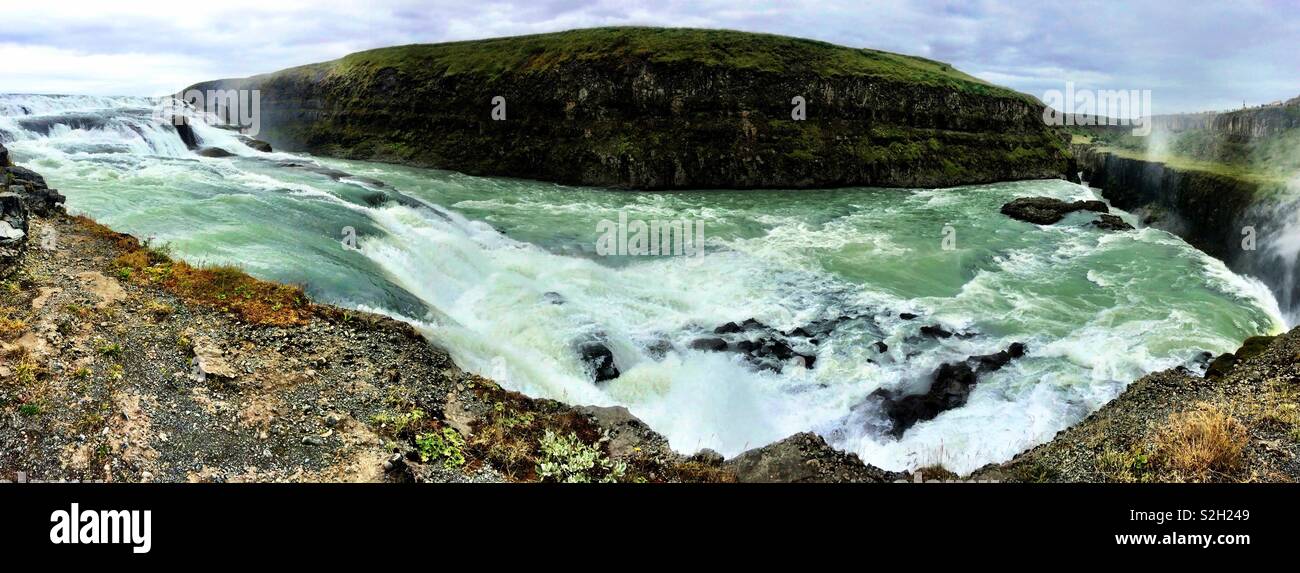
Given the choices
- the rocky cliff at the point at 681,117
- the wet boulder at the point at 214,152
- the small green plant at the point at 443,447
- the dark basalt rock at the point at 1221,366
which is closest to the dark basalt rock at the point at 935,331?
the dark basalt rock at the point at 1221,366

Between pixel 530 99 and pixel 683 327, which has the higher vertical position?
pixel 530 99

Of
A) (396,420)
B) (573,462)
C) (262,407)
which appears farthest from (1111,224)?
(262,407)

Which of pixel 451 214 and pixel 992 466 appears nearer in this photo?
pixel 992 466

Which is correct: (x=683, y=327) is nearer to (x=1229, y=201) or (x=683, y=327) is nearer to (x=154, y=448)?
(x=154, y=448)

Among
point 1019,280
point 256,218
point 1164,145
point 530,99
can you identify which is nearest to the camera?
point 256,218

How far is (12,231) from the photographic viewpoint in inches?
555

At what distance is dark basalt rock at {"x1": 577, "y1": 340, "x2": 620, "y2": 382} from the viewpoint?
15883 mm

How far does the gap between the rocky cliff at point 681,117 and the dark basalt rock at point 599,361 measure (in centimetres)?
3888

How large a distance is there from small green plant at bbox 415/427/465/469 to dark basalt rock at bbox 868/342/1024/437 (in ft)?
32.1

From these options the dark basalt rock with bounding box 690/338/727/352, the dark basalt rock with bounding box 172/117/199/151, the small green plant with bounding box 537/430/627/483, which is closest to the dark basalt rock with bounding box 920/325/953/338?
the dark basalt rock with bounding box 690/338/727/352

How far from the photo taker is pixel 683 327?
1972 centimetres
